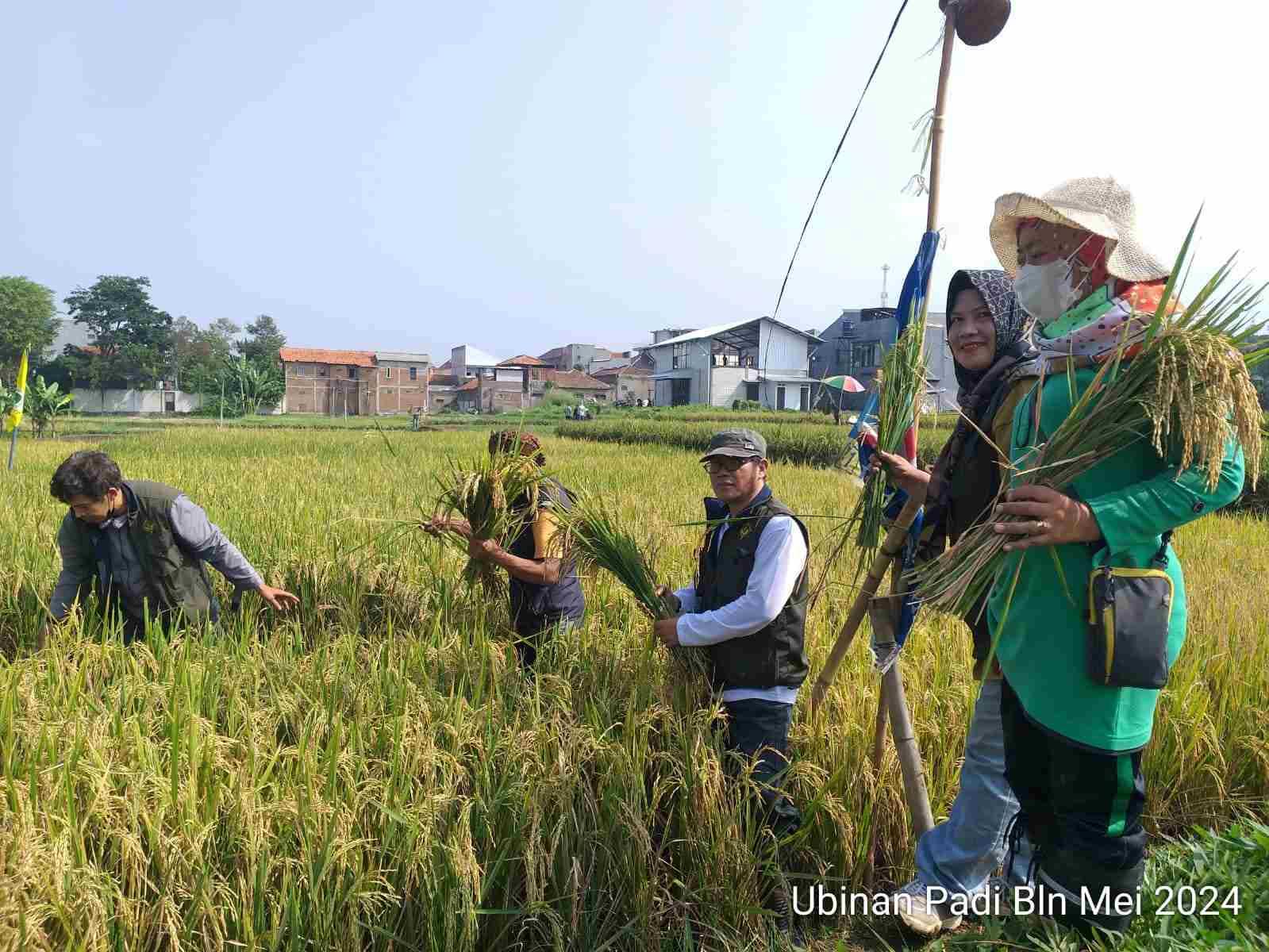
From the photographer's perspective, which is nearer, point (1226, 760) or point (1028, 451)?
point (1028, 451)

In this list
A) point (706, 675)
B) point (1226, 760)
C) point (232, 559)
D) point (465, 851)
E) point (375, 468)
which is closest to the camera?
point (465, 851)

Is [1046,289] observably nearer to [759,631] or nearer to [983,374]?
[983,374]

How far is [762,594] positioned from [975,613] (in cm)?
54

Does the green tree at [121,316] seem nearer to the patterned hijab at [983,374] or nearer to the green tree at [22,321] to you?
the green tree at [22,321]

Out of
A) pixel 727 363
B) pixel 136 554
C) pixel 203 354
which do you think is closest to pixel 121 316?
pixel 203 354

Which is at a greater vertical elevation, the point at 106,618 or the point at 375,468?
the point at 375,468

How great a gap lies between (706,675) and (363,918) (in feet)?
3.74

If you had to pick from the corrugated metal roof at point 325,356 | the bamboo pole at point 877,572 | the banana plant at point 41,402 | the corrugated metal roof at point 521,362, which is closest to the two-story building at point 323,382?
the corrugated metal roof at point 325,356

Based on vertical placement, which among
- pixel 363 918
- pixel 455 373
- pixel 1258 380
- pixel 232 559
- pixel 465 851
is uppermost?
pixel 455 373

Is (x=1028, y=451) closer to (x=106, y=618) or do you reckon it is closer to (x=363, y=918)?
(x=363, y=918)

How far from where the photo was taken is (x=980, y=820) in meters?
1.95

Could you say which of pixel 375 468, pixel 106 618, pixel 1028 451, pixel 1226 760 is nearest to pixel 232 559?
pixel 106 618

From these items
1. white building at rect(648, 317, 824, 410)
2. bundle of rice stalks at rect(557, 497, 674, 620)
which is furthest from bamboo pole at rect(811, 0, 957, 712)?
white building at rect(648, 317, 824, 410)

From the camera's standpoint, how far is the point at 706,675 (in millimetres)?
2410
